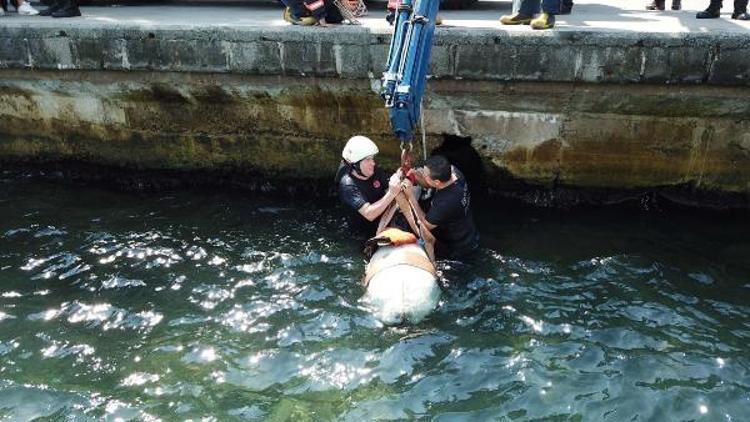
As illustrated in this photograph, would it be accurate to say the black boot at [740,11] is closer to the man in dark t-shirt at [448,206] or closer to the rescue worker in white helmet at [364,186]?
the man in dark t-shirt at [448,206]

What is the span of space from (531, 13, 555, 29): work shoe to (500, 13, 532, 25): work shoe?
0.25 metres

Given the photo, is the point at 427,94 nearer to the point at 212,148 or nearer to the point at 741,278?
the point at 212,148

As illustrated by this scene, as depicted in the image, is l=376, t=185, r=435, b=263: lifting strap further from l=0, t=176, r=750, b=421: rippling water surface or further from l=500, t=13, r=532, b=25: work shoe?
l=500, t=13, r=532, b=25: work shoe

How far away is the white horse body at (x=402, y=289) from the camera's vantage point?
6.22 meters

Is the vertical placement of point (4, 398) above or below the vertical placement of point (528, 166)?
below

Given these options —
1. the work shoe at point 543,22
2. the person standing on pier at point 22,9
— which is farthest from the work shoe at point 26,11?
the work shoe at point 543,22

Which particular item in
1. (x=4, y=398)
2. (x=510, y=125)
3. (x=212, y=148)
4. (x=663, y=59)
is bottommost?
(x=4, y=398)

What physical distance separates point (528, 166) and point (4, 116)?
8.05m

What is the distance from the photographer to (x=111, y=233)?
8.31 m

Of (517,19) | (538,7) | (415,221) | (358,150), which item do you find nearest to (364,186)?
(358,150)

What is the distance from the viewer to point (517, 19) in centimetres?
837

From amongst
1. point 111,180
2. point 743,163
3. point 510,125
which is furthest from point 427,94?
point 111,180

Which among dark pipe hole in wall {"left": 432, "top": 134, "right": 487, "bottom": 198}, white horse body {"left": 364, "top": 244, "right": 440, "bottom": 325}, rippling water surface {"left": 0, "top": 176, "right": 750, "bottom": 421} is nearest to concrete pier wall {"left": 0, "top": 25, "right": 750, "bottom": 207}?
dark pipe hole in wall {"left": 432, "top": 134, "right": 487, "bottom": 198}

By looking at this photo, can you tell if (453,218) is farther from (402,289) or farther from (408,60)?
(408,60)
